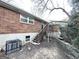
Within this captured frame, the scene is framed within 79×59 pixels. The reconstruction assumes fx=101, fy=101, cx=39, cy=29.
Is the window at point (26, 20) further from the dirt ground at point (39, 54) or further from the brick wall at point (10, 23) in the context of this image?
the dirt ground at point (39, 54)

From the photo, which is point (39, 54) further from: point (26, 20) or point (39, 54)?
point (26, 20)

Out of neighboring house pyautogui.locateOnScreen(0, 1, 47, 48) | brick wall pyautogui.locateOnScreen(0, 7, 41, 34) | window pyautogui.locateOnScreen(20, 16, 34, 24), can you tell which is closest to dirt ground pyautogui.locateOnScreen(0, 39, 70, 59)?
neighboring house pyautogui.locateOnScreen(0, 1, 47, 48)

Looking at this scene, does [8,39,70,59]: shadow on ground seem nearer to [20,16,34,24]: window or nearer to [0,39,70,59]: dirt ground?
[0,39,70,59]: dirt ground

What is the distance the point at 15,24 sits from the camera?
1081cm

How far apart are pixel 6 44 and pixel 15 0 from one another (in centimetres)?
1508

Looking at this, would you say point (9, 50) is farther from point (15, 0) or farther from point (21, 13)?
point (15, 0)

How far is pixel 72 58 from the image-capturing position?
25.3 feet

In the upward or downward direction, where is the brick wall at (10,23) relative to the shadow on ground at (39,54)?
upward

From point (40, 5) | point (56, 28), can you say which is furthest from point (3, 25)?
point (56, 28)

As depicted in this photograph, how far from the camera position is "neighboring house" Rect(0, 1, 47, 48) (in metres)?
9.21

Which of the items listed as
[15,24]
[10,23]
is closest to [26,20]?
[15,24]

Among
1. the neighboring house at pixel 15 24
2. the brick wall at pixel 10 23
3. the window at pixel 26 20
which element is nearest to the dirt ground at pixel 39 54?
the neighboring house at pixel 15 24

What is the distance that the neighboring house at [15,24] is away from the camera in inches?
363

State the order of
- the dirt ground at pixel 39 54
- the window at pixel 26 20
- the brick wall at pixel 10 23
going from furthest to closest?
1. the window at pixel 26 20
2. the brick wall at pixel 10 23
3. the dirt ground at pixel 39 54
